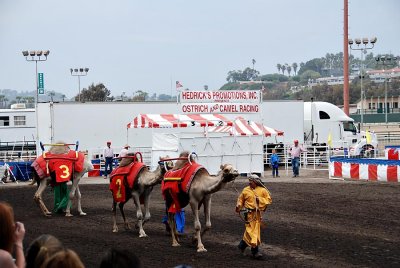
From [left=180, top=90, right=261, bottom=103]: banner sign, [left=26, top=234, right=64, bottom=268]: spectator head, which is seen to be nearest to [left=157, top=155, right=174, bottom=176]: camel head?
[left=26, top=234, right=64, bottom=268]: spectator head

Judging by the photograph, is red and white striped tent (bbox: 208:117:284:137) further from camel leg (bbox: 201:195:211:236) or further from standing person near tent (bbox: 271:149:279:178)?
camel leg (bbox: 201:195:211:236)

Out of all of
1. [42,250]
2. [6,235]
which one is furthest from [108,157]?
[42,250]

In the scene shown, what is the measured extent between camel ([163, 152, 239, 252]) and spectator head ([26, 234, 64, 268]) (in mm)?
8445

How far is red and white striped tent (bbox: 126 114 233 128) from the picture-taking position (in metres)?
34.9

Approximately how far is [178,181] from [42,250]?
30.7ft

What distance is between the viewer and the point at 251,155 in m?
33.3

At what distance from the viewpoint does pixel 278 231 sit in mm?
16375

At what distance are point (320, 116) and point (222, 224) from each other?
94.6ft

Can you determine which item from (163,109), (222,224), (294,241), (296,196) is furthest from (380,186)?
(163,109)

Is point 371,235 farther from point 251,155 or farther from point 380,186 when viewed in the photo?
point 251,155

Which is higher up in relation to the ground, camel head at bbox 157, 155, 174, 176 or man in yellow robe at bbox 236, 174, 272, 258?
camel head at bbox 157, 155, 174, 176

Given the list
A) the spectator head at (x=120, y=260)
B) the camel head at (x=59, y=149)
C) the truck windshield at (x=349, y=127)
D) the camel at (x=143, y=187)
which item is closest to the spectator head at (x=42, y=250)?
the spectator head at (x=120, y=260)

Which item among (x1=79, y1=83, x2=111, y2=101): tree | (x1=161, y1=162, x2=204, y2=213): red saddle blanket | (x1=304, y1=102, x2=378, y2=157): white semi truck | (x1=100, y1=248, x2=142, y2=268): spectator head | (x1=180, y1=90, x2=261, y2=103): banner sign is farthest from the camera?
(x1=79, y1=83, x2=111, y2=101): tree

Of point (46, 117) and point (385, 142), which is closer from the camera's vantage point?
point (46, 117)
